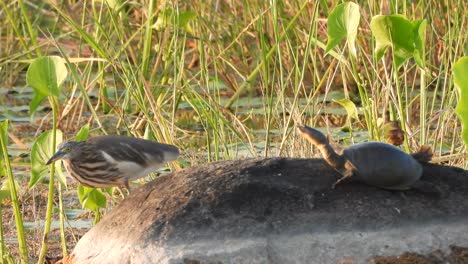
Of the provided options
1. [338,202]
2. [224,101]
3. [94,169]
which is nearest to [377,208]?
[338,202]

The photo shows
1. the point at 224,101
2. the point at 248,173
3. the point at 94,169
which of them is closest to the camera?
the point at 248,173

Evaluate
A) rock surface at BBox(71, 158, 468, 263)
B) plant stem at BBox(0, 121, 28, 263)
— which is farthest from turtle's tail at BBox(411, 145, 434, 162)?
plant stem at BBox(0, 121, 28, 263)

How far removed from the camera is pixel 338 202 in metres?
3.83

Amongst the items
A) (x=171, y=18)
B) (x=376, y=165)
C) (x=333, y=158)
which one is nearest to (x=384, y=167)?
(x=376, y=165)

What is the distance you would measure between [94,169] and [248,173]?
2.57 feet

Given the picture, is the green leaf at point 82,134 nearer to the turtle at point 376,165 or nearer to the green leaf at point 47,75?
the green leaf at point 47,75

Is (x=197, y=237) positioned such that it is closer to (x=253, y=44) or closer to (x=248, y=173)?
(x=248, y=173)

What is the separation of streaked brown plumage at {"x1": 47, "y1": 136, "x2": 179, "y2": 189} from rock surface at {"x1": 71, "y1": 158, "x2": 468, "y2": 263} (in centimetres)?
45

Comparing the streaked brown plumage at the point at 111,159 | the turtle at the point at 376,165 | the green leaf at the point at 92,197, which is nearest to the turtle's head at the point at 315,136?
the turtle at the point at 376,165

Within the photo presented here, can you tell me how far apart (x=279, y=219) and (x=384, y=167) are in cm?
41

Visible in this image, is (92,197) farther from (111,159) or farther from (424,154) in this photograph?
(424,154)

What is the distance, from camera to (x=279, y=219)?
3.77 metres

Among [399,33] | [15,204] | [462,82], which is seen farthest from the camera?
[399,33]

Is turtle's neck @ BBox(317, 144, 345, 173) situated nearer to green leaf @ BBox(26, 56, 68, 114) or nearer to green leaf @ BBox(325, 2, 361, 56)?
green leaf @ BBox(325, 2, 361, 56)
